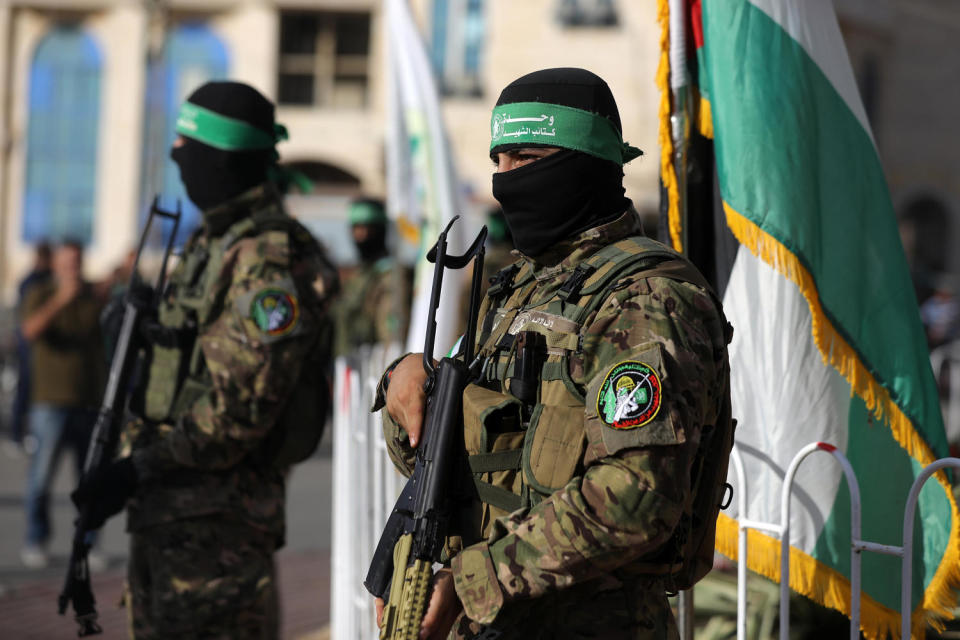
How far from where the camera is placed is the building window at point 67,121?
22562 millimetres

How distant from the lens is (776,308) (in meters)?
2.86

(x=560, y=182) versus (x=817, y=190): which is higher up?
(x=817, y=190)

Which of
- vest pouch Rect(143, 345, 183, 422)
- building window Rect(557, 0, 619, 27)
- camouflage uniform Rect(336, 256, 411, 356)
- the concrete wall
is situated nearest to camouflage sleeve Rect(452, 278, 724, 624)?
vest pouch Rect(143, 345, 183, 422)

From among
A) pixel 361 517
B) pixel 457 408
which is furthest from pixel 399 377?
pixel 361 517

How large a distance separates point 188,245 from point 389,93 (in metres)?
2.67

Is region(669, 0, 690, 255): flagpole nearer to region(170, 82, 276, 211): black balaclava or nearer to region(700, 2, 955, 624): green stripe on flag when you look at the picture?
region(700, 2, 955, 624): green stripe on flag

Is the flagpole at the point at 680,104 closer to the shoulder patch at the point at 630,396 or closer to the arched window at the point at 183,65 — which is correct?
the shoulder patch at the point at 630,396

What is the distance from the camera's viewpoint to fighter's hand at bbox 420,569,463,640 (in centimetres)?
193

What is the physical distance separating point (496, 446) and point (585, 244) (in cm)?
40

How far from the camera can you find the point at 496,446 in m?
2.03

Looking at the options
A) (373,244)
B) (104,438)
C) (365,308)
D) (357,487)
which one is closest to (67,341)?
(365,308)

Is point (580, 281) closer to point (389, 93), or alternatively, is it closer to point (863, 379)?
point (863, 379)

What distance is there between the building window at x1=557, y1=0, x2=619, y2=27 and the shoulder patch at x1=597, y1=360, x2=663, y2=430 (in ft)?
62.2

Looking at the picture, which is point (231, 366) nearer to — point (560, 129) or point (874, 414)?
point (560, 129)
